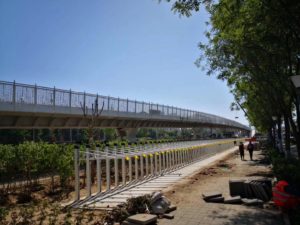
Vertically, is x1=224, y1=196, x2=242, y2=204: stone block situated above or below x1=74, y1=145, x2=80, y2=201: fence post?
below

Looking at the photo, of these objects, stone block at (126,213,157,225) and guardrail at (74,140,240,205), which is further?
guardrail at (74,140,240,205)

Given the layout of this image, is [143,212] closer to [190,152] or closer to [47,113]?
[47,113]

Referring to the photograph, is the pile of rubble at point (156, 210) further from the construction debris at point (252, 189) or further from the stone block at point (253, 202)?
the construction debris at point (252, 189)

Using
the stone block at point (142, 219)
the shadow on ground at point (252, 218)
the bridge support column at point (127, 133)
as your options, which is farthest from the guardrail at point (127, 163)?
the bridge support column at point (127, 133)

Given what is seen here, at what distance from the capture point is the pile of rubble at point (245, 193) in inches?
386

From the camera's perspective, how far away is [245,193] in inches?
403

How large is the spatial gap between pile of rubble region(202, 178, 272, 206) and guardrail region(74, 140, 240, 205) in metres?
3.84

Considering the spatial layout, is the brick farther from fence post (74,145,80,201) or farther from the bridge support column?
the bridge support column

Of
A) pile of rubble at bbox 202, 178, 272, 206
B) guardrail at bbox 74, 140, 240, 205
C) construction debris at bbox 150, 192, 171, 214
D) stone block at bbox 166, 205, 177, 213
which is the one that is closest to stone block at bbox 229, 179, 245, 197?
pile of rubble at bbox 202, 178, 272, 206

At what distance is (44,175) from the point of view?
582 inches

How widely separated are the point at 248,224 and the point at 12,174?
1028 centimetres

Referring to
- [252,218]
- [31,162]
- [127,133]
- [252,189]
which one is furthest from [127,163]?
[127,133]

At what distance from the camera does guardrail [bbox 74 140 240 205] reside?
36.4 feet

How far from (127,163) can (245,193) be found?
11.0m
